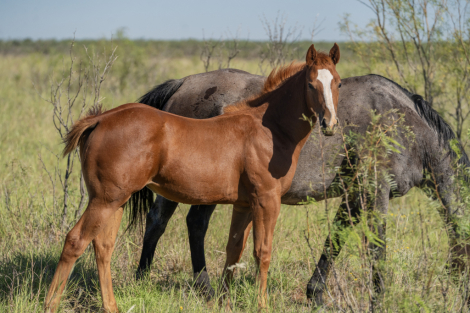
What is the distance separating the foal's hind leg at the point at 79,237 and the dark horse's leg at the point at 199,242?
140cm

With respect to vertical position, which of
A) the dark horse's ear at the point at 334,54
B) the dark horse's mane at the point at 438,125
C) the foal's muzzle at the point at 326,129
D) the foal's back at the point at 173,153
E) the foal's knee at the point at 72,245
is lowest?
the foal's knee at the point at 72,245

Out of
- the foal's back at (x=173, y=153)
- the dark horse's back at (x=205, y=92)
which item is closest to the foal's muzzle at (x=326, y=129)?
the foal's back at (x=173, y=153)

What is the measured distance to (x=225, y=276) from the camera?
3.33 m

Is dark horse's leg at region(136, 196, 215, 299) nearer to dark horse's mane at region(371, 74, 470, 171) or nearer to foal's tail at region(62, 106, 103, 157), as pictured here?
foal's tail at region(62, 106, 103, 157)

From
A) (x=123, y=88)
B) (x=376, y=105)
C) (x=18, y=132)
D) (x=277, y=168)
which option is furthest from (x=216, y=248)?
(x=123, y=88)

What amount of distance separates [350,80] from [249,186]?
5.98 ft

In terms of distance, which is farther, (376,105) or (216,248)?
(216,248)

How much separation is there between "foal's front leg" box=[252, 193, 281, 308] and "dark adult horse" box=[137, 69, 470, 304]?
Answer: 844mm

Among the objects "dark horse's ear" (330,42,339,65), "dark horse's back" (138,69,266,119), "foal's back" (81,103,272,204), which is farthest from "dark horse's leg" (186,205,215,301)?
"dark horse's ear" (330,42,339,65)

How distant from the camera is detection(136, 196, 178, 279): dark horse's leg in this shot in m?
3.97

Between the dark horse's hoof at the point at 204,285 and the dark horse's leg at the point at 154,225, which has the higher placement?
the dark horse's leg at the point at 154,225

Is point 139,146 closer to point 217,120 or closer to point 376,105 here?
point 217,120

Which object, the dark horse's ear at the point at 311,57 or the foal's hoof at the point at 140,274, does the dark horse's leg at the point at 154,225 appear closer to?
the foal's hoof at the point at 140,274

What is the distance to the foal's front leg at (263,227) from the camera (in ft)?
9.59
